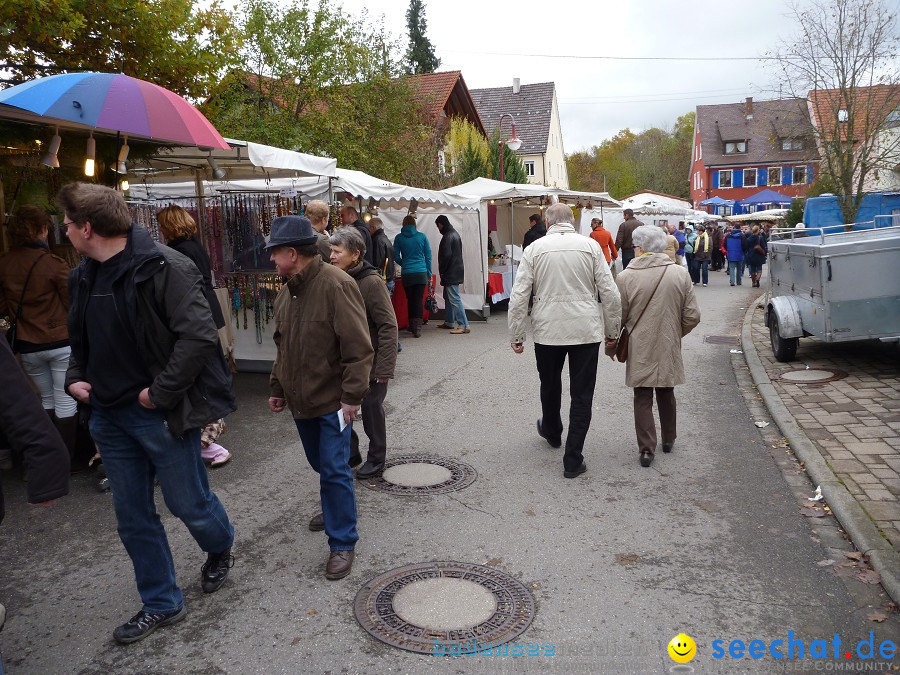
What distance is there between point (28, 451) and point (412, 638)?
173cm

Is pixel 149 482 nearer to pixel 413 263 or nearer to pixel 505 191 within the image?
pixel 413 263

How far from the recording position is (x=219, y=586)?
3619 millimetres

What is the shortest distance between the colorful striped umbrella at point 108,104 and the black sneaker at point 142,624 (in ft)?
10.9

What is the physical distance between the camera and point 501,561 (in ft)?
12.7

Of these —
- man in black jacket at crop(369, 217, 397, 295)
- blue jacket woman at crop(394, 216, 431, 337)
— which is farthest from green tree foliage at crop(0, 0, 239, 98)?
blue jacket woman at crop(394, 216, 431, 337)

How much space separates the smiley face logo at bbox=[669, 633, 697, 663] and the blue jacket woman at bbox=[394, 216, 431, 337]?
8.87 metres

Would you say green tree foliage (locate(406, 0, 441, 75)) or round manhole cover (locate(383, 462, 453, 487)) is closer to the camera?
round manhole cover (locate(383, 462, 453, 487))

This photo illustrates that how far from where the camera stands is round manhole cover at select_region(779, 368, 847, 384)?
7.88 metres

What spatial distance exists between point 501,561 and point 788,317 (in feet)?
20.2

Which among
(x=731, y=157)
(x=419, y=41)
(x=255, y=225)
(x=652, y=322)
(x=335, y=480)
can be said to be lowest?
(x=335, y=480)

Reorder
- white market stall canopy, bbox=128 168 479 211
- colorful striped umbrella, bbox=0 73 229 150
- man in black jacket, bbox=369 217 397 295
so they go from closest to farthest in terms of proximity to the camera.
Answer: colorful striped umbrella, bbox=0 73 229 150 < white market stall canopy, bbox=128 168 479 211 < man in black jacket, bbox=369 217 397 295

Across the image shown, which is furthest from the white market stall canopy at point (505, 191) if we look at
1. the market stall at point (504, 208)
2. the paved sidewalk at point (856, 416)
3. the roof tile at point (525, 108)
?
the roof tile at point (525, 108)

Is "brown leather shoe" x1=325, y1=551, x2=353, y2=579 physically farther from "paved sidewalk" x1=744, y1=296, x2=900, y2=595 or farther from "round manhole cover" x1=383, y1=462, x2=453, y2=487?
"paved sidewalk" x1=744, y1=296, x2=900, y2=595

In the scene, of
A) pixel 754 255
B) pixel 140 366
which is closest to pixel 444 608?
pixel 140 366
